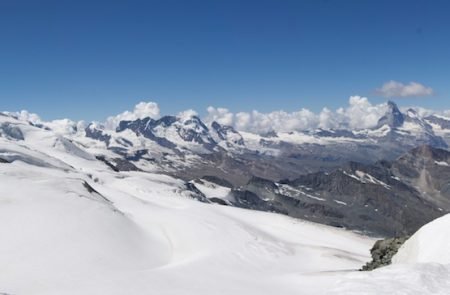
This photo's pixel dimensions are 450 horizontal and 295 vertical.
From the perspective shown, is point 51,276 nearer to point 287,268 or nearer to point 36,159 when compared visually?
point 287,268

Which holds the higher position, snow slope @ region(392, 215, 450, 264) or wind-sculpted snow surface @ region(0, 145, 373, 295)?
snow slope @ region(392, 215, 450, 264)

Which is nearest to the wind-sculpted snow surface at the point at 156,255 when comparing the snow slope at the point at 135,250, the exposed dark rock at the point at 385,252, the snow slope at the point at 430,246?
the snow slope at the point at 135,250

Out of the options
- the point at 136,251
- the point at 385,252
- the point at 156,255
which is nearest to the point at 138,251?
the point at 136,251

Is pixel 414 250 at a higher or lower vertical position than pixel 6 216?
higher

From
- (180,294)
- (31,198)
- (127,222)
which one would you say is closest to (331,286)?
(180,294)

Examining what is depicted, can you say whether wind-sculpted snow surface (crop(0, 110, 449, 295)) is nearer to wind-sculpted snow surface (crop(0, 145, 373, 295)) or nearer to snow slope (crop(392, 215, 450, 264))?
wind-sculpted snow surface (crop(0, 145, 373, 295))

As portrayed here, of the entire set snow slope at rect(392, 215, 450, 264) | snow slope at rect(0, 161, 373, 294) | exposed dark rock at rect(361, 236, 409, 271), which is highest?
snow slope at rect(392, 215, 450, 264)

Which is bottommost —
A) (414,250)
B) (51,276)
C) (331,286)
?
(51,276)

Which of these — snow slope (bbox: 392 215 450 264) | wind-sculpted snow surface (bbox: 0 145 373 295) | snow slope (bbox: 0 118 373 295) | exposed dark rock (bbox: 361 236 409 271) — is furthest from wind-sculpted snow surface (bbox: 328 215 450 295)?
exposed dark rock (bbox: 361 236 409 271)

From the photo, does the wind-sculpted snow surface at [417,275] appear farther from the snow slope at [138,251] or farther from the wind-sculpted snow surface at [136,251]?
the wind-sculpted snow surface at [136,251]

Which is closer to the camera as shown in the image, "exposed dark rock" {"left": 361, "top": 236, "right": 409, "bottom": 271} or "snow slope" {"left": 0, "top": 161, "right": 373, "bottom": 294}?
"snow slope" {"left": 0, "top": 161, "right": 373, "bottom": 294}

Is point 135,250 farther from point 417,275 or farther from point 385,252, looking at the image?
point 417,275
